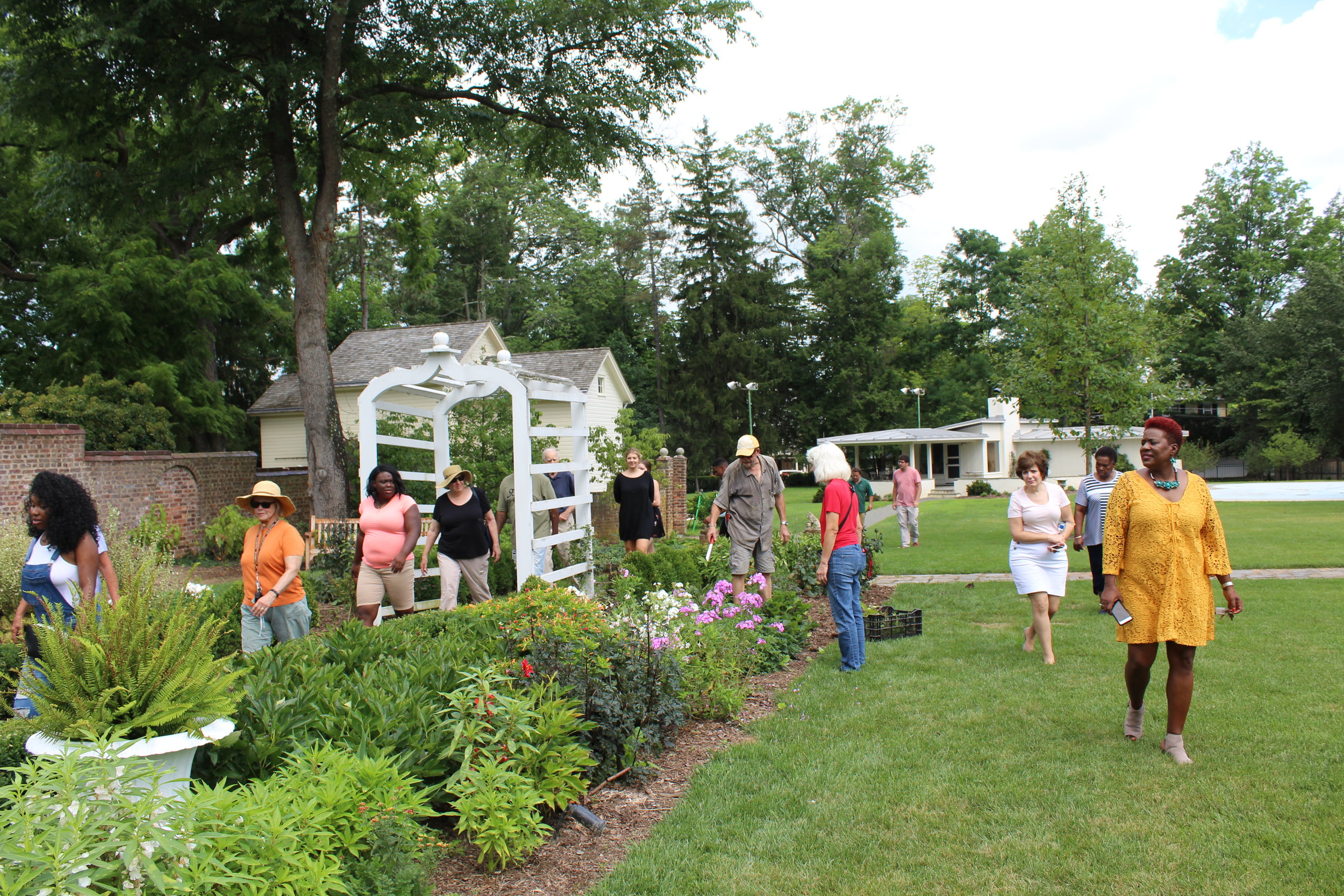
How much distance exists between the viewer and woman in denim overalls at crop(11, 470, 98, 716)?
182 inches

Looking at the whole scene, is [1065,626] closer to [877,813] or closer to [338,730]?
[877,813]

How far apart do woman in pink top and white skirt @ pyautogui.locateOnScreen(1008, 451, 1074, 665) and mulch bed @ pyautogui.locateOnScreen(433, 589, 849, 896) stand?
2.41 metres

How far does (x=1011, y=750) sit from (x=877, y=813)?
4.01 ft

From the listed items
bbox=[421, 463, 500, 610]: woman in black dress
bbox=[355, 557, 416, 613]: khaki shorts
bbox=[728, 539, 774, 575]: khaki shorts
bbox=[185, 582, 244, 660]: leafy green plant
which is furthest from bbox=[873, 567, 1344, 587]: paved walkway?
bbox=[185, 582, 244, 660]: leafy green plant

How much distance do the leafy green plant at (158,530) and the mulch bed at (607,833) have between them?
12.1 meters

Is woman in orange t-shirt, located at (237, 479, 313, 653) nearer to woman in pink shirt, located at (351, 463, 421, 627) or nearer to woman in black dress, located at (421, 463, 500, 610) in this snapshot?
woman in pink shirt, located at (351, 463, 421, 627)

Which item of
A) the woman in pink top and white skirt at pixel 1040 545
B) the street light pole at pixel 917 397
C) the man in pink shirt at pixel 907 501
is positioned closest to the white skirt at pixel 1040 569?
the woman in pink top and white skirt at pixel 1040 545

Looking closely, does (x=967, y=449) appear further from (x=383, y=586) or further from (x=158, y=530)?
(x=383, y=586)

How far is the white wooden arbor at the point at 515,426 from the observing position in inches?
313

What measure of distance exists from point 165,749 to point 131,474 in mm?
15073

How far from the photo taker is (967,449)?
4728cm

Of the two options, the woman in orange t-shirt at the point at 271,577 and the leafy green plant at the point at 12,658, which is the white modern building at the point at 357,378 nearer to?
the leafy green plant at the point at 12,658

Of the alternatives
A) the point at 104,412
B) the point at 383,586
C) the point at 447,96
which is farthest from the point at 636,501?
the point at 104,412

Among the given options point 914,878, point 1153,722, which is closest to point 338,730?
point 914,878
